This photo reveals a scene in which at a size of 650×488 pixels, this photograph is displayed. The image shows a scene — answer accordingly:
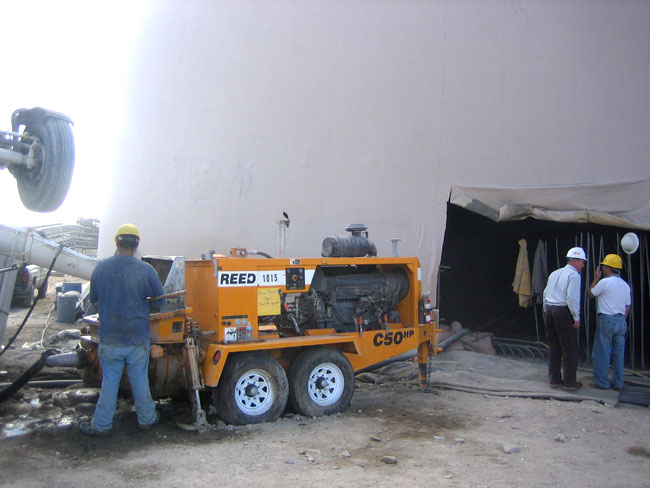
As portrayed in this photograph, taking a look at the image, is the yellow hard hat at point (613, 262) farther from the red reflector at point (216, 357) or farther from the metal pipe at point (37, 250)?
the metal pipe at point (37, 250)

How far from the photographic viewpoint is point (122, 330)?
5266 mm

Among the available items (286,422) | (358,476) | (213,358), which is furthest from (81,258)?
(358,476)

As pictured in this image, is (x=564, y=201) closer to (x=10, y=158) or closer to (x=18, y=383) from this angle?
(x=10, y=158)

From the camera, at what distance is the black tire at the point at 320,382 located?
6.11 metres

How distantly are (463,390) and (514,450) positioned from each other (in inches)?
96.2

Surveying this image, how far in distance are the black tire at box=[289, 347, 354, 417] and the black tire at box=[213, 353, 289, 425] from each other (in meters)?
0.19

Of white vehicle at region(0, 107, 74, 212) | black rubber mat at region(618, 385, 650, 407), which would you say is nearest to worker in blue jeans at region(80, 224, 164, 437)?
white vehicle at region(0, 107, 74, 212)

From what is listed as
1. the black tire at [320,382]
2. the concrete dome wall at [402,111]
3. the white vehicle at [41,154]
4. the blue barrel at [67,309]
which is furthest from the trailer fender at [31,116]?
the blue barrel at [67,309]

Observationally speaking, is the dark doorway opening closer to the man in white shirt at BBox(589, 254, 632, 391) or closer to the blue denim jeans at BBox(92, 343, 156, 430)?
the man in white shirt at BBox(589, 254, 632, 391)

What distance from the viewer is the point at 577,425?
603 cm

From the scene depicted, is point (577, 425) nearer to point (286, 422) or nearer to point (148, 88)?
point (286, 422)

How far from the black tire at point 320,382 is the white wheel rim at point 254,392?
33cm

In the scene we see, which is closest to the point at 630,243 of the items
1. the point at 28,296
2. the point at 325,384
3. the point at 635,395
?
the point at 635,395

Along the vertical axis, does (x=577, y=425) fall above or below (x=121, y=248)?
below
